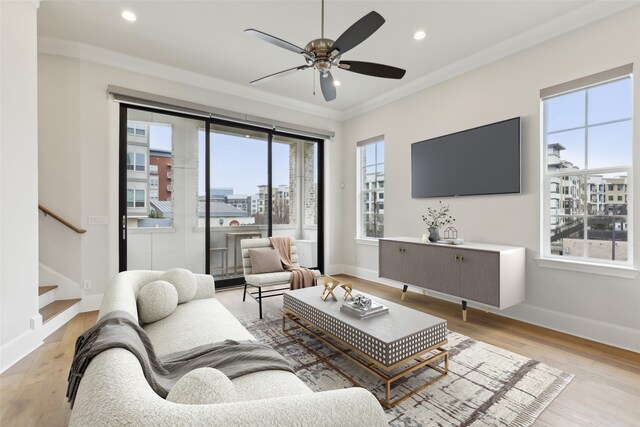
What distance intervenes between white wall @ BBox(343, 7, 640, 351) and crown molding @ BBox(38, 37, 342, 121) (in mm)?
1935

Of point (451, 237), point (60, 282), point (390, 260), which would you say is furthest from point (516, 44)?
point (60, 282)

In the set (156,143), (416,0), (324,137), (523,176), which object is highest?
(416,0)

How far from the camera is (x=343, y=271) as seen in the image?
562 centimetres

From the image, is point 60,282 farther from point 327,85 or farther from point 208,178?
point 327,85

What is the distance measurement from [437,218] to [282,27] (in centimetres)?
292

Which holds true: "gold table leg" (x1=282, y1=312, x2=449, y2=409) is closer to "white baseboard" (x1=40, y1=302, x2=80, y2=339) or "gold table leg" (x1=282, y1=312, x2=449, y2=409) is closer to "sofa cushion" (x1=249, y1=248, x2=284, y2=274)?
"sofa cushion" (x1=249, y1=248, x2=284, y2=274)

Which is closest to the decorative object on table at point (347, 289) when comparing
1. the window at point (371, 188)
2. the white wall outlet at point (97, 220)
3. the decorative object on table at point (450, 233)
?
the decorative object on table at point (450, 233)

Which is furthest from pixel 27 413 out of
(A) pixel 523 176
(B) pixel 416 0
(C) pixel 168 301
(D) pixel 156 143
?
(A) pixel 523 176

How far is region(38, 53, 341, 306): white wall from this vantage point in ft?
10.8

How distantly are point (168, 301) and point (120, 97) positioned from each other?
2.81 m

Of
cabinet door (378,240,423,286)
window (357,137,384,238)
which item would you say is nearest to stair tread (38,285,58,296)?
cabinet door (378,240,423,286)

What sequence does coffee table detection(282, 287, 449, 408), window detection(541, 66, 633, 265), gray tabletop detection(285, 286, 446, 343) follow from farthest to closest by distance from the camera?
1. window detection(541, 66, 633, 265)
2. gray tabletop detection(285, 286, 446, 343)
3. coffee table detection(282, 287, 449, 408)

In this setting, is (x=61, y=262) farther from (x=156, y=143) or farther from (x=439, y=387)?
(x=439, y=387)

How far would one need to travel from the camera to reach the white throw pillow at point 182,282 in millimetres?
2336
